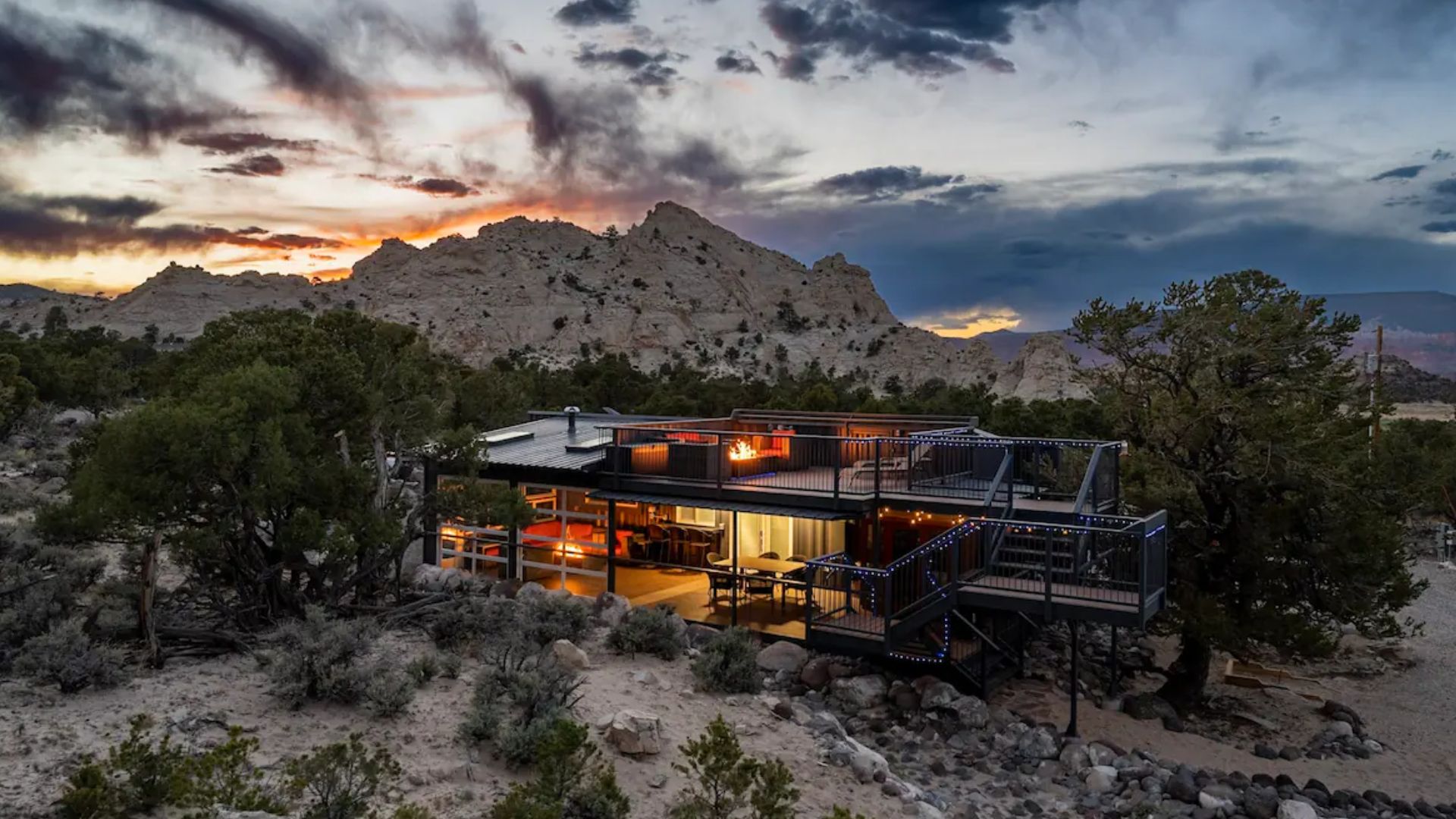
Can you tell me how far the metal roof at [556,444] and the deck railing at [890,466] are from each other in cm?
86

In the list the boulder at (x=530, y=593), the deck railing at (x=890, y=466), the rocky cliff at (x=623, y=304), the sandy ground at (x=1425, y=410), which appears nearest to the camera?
the deck railing at (x=890, y=466)

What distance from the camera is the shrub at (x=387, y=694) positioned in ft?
29.3

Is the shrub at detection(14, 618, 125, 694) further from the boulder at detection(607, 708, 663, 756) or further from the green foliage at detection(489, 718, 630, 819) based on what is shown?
the boulder at detection(607, 708, 663, 756)

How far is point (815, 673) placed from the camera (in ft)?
43.5

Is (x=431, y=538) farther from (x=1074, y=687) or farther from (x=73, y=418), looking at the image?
(x=73, y=418)

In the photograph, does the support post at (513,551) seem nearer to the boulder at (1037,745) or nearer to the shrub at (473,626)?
the shrub at (473,626)

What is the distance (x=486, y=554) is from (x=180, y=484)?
8336mm

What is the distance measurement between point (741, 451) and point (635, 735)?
802cm

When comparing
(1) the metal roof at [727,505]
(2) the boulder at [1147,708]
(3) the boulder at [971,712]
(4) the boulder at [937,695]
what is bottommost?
(2) the boulder at [1147,708]

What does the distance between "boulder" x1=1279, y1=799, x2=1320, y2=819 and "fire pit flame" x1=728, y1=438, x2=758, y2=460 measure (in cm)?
929

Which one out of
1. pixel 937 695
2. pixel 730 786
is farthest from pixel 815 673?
pixel 730 786

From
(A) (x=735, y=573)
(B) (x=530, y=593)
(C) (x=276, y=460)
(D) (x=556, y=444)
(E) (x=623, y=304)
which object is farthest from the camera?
(E) (x=623, y=304)

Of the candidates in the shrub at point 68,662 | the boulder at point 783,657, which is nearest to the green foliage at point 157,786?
the shrub at point 68,662

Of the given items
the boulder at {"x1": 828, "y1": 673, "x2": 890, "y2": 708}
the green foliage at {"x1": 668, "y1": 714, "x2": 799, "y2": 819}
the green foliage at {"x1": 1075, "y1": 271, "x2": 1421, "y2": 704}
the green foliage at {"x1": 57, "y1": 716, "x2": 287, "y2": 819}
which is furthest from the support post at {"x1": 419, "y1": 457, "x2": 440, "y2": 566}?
the green foliage at {"x1": 1075, "y1": 271, "x2": 1421, "y2": 704}
